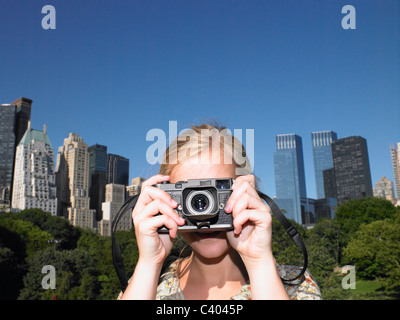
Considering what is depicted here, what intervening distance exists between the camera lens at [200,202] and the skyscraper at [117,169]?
122 m

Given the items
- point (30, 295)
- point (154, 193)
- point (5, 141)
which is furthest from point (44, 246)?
point (5, 141)

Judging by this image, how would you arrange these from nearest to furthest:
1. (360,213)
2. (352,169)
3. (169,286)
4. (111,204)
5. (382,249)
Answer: (169,286), (382,249), (360,213), (111,204), (352,169)

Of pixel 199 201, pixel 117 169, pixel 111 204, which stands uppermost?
pixel 117 169

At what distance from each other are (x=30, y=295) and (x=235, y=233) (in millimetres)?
38274

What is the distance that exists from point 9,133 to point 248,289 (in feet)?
388

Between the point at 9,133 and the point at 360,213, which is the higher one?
the point at 9,133

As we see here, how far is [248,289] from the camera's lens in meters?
1.85

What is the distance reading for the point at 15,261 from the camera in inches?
1427

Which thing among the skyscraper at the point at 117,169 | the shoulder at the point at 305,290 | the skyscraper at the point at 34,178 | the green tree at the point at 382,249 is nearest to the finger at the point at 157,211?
the shoulder at the point at 305,290

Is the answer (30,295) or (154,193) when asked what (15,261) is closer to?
(30,295)

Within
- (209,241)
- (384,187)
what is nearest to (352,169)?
(384,187)

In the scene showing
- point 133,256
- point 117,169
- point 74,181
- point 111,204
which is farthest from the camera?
point 117,169

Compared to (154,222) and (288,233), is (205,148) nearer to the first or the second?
(154,222)

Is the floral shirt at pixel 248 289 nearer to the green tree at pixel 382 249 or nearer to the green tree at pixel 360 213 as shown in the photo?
the green tree at pixel 382 249
